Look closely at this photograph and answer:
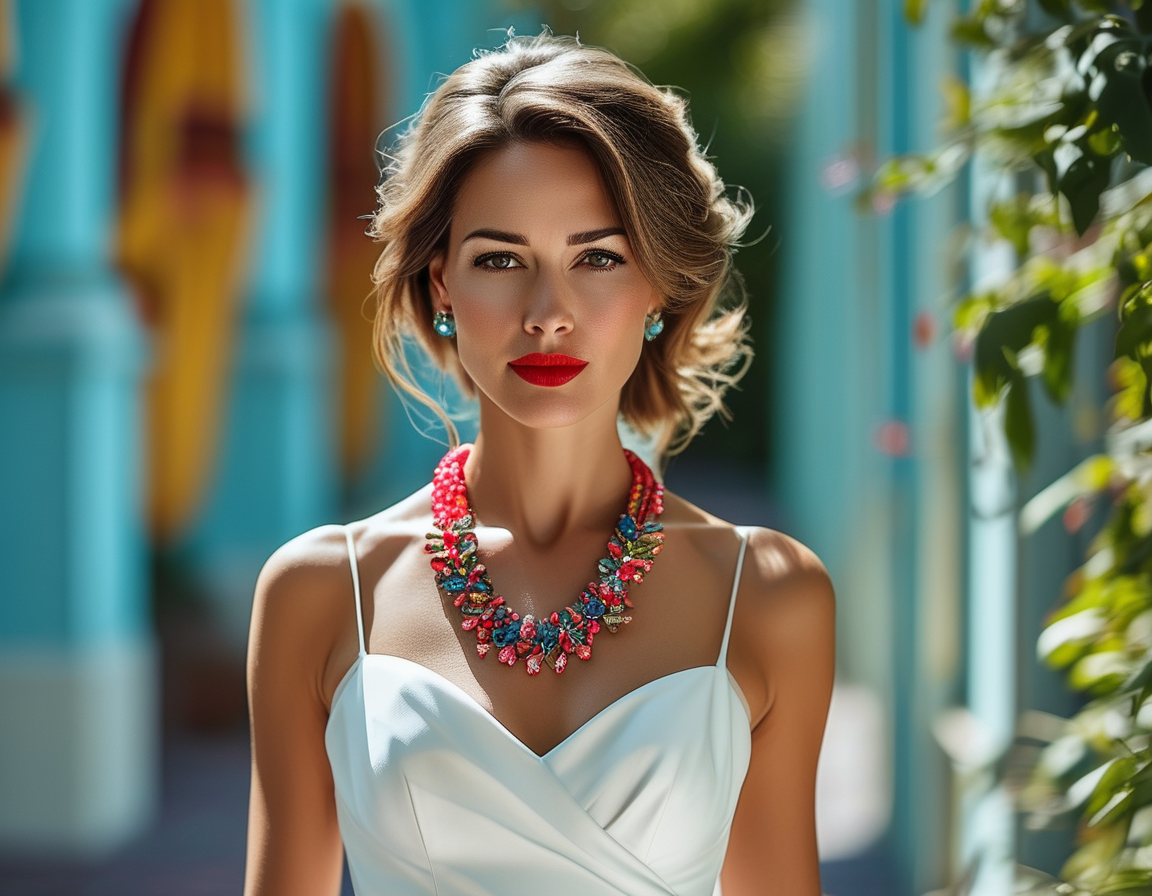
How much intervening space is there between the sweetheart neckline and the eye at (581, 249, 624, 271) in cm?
52

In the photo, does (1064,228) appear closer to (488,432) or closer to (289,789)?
(488,432)

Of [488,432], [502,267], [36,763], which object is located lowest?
[36,763]

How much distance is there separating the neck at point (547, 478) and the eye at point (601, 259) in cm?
24

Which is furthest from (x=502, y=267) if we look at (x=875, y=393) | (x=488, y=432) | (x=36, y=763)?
(x=875, y=393)

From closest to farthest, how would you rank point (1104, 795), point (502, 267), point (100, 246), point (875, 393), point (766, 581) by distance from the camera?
point (1104, 795) < point (502, 267) < point (766, 581) < point (100, 246) < point (875, 393)

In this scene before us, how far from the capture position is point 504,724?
5.64 feet

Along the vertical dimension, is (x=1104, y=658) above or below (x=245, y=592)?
above

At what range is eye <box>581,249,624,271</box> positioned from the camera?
1727mm

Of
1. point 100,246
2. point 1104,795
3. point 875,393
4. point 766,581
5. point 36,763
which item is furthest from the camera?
point 875,393

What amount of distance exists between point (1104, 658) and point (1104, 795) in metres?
0.38

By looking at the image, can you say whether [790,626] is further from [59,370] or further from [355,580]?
[59,370]

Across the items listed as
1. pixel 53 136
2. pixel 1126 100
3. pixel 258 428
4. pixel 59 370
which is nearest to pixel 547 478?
pixel 1126 100

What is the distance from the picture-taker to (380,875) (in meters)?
1.73

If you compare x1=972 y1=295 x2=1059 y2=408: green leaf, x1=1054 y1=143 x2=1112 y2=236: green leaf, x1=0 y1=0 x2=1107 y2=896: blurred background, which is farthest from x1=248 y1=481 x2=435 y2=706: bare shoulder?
x1=1054 y1=143 x2=1112 y2=236: green leaf
